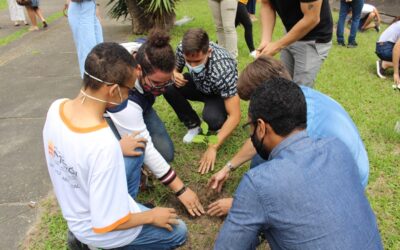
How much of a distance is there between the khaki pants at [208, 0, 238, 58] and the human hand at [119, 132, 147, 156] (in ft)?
10.3

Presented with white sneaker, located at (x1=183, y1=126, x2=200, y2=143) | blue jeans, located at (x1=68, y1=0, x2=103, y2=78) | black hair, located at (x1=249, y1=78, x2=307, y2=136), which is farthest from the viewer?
blue jeans, located at (x1=68, y1=0, x2=103, y2=78)

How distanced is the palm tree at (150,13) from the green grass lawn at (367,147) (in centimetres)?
210

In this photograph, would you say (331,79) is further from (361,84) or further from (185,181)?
(185,181)

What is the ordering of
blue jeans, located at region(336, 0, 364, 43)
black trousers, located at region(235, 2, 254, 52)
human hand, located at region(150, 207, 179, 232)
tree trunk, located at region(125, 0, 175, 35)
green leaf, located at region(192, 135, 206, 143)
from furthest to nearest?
tree trunk, located at region(125, 0, 175, 35) < blue jeans, located at region(336, 0, 364, 43) < black trousers, located at region(235, 2, 254, 52) < green leaf, located at region(192, 135, 206, 143) < human hand, located at region(150, 207, 179, 232)

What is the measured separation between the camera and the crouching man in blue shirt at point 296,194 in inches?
46.4

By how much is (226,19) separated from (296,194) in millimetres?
4066

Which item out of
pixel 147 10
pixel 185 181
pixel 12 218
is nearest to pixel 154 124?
pixel 185 181

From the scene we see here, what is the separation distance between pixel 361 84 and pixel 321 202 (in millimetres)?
4067

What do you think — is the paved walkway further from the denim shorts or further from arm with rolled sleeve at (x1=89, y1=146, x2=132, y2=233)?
the denim shorts

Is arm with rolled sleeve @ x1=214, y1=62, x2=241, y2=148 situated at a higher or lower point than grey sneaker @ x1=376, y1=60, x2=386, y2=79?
higher

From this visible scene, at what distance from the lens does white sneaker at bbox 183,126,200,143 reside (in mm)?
3307

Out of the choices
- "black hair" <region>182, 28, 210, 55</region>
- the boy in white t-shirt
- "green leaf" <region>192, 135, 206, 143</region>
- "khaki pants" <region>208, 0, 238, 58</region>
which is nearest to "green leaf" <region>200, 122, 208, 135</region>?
"green leaf" <region>192, 135, 206, 143</region>

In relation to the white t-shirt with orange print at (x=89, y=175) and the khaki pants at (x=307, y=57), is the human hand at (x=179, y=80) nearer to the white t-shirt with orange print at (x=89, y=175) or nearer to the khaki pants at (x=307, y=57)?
the khaki pants at (x=307, y=57)

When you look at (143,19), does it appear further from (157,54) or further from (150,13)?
(157,54)
